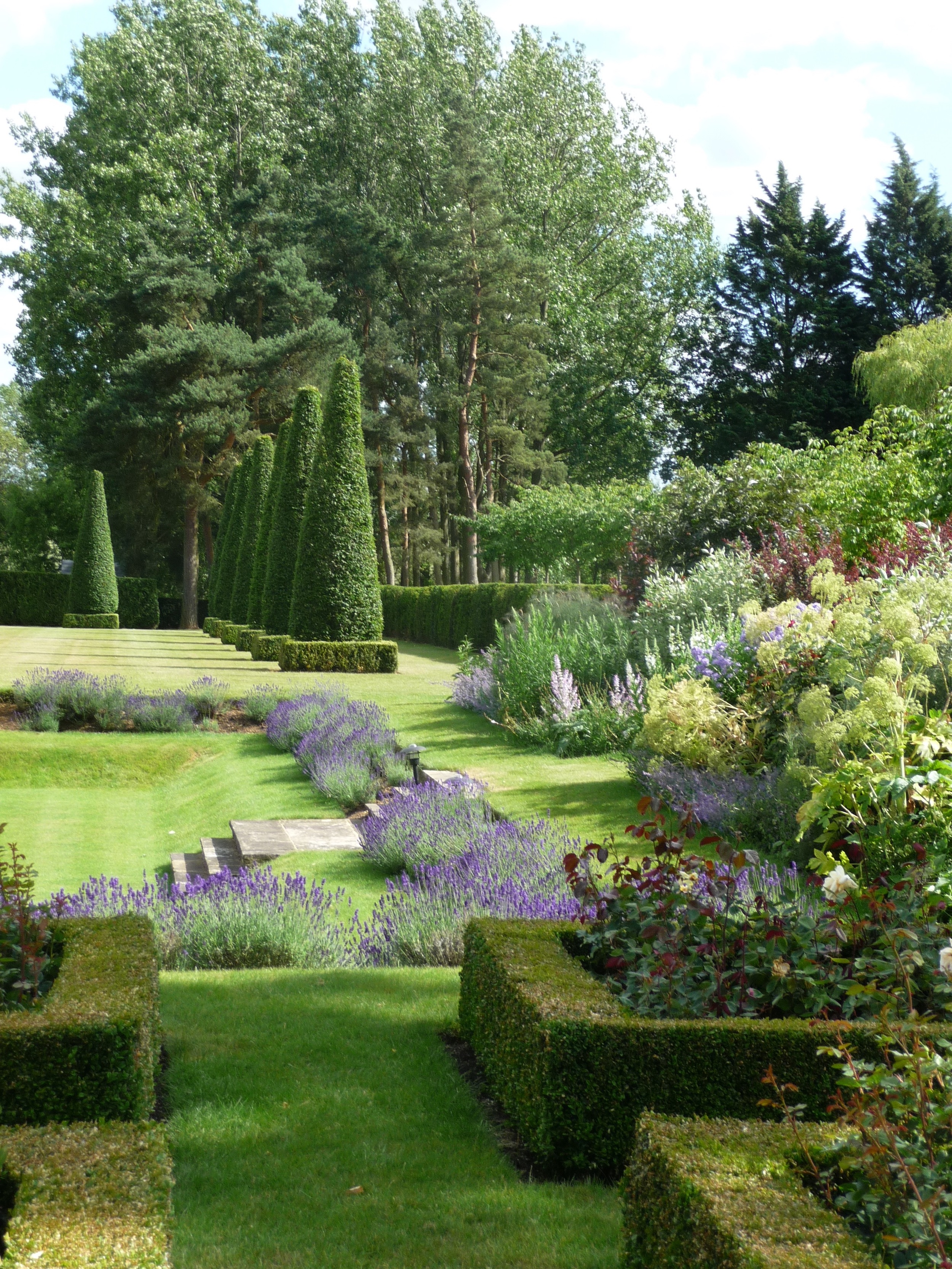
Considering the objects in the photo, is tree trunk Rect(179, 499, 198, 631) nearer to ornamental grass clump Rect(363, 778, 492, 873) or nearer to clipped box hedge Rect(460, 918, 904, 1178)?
ornamental grass clump Rect(363, 778, 492, 873)

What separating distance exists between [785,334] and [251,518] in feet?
52.6

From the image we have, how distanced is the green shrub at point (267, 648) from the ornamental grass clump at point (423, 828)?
1163 centimetres

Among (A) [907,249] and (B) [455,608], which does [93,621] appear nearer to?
(B) [455,608]

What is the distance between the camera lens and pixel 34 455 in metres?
42.0

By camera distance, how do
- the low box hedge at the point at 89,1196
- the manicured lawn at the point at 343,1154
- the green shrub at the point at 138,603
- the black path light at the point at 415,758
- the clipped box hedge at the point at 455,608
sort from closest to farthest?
the low box hedge at the point at 89,1196 → the manicured lawn at the point at 343,1154 → the black path light at the point at 415,758 → the clipped box hedge at the point at 455,608 → the green shrub at the point at 138,603

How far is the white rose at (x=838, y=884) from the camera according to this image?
2.65 metres

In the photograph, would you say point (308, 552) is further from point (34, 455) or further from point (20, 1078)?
point (34, 455)

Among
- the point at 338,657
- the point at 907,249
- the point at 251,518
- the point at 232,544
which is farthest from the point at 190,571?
the point at 907,249

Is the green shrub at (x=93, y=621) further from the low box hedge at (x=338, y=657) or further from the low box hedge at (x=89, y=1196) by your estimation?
the low box hedge at (x=89, y=1196)

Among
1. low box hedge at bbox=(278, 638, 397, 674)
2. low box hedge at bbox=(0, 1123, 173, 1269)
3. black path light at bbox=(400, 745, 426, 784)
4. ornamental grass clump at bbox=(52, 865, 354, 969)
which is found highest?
low box hedge at bbox=(278, 638, 397, 674)

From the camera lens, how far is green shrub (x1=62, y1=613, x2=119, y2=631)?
3055cm

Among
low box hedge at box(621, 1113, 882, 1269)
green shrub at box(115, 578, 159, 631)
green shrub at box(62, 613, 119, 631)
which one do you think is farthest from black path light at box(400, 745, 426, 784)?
green shrub at box(115, 578, 159, 631)

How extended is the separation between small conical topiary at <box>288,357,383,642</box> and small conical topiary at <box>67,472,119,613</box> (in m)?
14.6

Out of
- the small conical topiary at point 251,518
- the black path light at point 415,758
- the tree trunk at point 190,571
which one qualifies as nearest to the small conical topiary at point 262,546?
the small conical topiary at point 251,518
